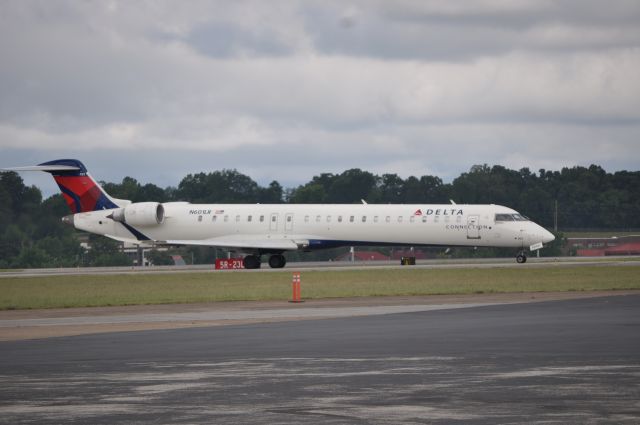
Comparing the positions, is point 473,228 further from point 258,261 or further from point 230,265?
point 230,265

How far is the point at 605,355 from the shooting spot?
1945 cm

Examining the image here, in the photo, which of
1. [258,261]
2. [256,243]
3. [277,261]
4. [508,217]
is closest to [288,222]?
[256,243]

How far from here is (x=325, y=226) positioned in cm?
6681

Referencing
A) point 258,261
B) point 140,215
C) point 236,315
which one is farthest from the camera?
point 140,215

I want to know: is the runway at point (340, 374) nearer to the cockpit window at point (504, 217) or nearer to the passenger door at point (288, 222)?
the cockpit window at point (504, 217)

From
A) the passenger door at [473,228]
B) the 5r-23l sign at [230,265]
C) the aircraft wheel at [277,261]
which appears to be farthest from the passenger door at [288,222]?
Answer: the passenger door at [473,228]

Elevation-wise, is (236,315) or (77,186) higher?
(77,186)

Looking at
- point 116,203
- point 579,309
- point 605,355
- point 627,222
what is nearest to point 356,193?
point 627,222

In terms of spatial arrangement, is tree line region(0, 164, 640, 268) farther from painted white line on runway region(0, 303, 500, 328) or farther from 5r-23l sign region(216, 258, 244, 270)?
painted white line on runway region(0, 303, 500, 328)

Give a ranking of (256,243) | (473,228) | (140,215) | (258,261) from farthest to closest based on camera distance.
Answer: (140,215)
(258,261)
(256,243)
(473,228)

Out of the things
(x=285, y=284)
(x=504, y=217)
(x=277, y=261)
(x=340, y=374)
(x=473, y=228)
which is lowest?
(x=340, y=374)

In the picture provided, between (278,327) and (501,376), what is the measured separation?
10889 mm

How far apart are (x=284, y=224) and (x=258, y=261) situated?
8.49ft

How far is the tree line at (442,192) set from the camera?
5069 inches
